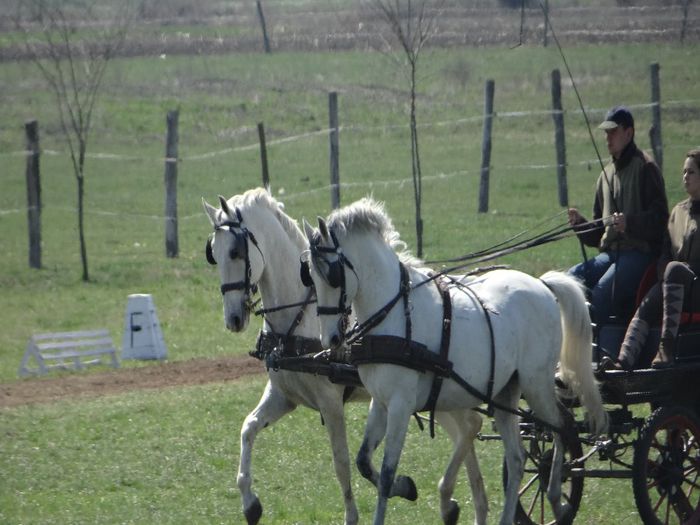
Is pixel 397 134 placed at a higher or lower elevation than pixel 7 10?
lower

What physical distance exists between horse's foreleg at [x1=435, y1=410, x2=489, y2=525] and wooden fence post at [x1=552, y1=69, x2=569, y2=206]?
45.5 ft

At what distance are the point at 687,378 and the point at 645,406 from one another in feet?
10.3

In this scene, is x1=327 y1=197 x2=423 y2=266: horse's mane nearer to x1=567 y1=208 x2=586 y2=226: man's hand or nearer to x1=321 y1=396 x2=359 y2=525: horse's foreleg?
x1=321 y1=396 x2=359 y2=525: horse's foreleg

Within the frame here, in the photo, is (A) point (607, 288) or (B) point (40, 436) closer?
(A) point (607, 288)

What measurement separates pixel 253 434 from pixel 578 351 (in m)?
2.12

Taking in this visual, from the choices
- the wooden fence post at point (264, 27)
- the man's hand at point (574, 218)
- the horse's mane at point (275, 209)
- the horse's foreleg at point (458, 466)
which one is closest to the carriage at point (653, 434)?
the horse's foreleg at point (458, 466)

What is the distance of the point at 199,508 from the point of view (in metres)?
8.39

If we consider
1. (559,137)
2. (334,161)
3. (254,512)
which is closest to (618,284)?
(254,512)

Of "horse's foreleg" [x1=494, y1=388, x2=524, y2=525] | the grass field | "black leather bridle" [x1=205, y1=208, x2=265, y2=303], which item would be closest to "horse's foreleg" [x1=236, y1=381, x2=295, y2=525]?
the grass field

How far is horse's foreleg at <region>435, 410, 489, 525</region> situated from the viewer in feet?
25.7

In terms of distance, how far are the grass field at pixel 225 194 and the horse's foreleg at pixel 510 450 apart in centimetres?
100

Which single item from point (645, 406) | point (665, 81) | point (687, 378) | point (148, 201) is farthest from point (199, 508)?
point (148, 201)

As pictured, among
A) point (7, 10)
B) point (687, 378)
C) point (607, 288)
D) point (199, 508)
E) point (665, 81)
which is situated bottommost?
point (199, 508)

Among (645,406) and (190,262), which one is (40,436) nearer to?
(645,406)
